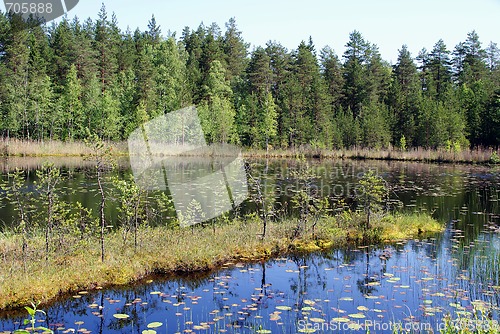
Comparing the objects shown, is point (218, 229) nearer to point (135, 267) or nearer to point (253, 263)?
point (253, 263)

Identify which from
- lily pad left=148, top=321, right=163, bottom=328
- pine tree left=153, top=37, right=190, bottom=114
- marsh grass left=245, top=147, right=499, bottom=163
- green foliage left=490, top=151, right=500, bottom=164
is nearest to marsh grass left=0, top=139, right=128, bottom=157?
pine tree left=153, top=37, right=190, bottom=114

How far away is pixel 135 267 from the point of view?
9414 mm

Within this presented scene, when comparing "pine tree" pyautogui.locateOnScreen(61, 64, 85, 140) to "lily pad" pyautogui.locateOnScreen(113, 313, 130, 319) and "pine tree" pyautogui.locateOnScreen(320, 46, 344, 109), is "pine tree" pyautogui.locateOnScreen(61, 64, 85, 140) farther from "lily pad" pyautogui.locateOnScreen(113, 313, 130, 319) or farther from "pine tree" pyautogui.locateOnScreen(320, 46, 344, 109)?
"lily pad" pyautogui.locateOnScreen(113, 313, 130, 319)

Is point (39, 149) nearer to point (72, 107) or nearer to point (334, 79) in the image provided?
point (72, 107)

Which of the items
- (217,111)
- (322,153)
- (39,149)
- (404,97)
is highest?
(404,97)

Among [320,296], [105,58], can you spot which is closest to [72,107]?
[105,58]

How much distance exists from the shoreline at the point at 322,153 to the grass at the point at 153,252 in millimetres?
23401

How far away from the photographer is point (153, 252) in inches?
399

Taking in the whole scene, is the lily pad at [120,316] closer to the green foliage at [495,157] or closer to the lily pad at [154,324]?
the lily pad at [154,324]

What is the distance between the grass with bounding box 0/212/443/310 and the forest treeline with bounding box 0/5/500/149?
36461 millimetres

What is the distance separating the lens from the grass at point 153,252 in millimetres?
8258

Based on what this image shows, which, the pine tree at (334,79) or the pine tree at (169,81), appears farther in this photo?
the pine tree at (334,79)

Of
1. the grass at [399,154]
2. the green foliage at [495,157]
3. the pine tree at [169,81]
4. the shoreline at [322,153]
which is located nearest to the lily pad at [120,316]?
the shoreline at [322,153]

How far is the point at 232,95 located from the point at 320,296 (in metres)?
52.9
